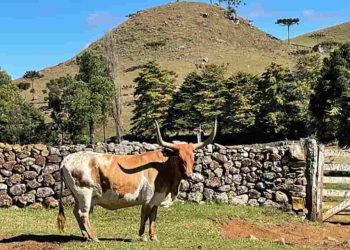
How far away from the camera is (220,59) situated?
119812 mm

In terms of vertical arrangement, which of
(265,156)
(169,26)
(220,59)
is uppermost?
(169,26)

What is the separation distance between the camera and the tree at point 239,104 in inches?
2677

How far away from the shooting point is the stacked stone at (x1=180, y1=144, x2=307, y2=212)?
17.1 m

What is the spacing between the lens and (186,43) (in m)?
134

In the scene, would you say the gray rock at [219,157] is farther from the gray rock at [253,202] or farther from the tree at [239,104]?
the tree at [239,104]

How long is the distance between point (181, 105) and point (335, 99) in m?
33.2

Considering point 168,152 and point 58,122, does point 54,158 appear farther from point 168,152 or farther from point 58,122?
point 58,122

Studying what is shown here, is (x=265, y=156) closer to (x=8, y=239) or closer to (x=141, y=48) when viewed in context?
(x=8, y=239)

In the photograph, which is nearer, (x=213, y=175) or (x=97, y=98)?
(x=213, y=175)

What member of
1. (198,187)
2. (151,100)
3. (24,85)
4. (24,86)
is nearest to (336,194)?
(198,187)

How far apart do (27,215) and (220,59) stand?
10654 cm

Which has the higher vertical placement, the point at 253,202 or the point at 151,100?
the point at 151,100

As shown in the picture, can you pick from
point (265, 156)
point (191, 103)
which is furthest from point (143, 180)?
point (191, 103)

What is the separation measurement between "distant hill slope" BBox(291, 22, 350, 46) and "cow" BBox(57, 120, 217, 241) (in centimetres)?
15157
